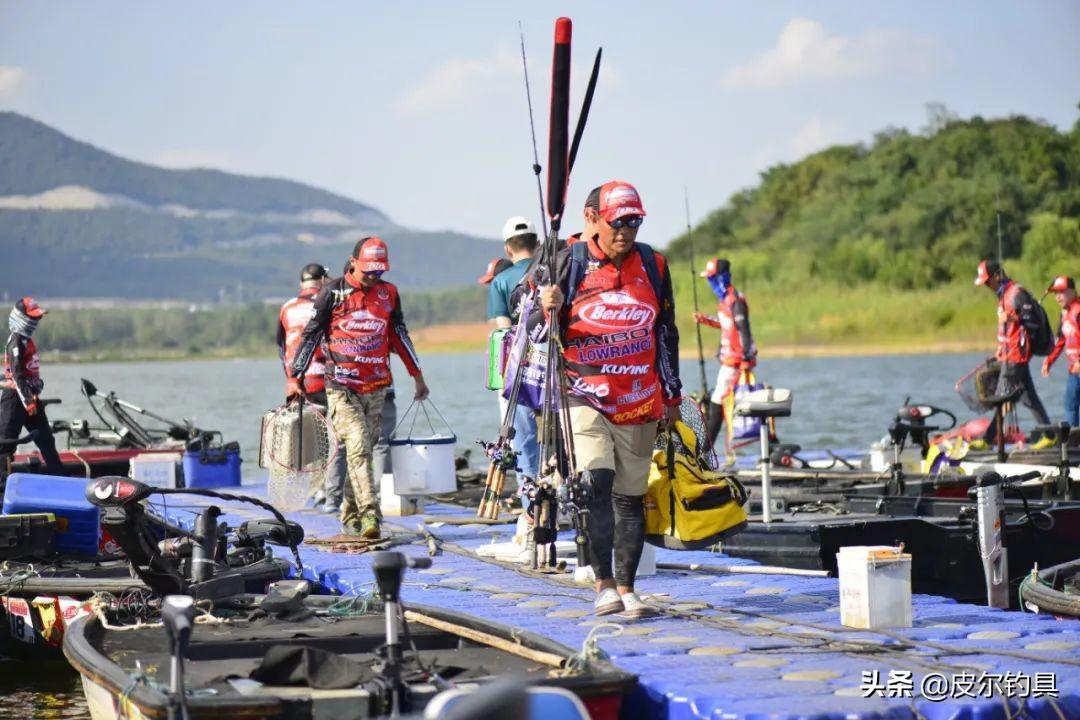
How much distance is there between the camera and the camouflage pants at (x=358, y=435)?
10828 mm

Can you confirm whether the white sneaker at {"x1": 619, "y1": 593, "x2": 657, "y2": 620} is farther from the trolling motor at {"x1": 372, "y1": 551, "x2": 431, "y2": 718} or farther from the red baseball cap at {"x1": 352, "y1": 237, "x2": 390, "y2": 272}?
the red baseball cap at {"x1": 352, "y1": 237, "x2": 390, "y2": 272}

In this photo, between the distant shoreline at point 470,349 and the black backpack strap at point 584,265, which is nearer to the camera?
the black backpack strap at point 584,265

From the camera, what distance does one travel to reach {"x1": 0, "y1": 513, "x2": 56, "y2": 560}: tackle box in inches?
411

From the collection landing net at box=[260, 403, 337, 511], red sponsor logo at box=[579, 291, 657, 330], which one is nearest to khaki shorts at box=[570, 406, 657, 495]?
red sponsor logo at box=[579, 291, 657, 330]

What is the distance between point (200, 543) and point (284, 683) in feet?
6.98

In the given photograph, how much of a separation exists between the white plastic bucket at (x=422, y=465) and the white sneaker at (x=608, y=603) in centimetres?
411

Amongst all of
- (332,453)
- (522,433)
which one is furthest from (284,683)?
(332,453)

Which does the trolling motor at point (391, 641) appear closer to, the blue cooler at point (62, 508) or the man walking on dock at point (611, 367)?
the man walking on dock at point (611, 367)

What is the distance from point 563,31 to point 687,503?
83.3 inches

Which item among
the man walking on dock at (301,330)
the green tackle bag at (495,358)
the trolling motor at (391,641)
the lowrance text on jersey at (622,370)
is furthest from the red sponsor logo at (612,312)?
the man walking on dock at (301,330)

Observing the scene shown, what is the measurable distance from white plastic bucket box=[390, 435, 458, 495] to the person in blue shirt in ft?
3.89

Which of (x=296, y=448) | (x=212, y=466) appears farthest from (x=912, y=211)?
(x=296, y=448)

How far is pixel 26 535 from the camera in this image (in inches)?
413

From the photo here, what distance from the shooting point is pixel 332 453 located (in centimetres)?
1178
